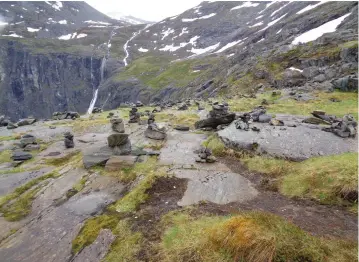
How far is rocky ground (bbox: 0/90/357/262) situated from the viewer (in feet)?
30.9

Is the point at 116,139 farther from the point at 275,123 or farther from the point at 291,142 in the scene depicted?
the point at 275,123

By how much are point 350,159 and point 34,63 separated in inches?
8188

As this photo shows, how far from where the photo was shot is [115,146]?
60.3ft

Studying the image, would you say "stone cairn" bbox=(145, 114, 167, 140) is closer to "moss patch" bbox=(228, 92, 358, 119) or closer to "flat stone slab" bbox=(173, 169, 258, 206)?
"flat stone slab" bbox=(173, 169, 258, 206)

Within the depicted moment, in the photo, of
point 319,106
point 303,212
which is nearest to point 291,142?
point 303,212

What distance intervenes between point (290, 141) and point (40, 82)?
202592mm

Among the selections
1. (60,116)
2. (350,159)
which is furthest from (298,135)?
(60,116)

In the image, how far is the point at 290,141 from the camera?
1744 centimetres

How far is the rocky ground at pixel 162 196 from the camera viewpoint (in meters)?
9.43

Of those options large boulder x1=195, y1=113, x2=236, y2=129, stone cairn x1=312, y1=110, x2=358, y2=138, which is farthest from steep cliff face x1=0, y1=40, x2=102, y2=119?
stone cairn x1=312, y1=110, x2=358, y2=138

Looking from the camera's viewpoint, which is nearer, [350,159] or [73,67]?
[350,159]

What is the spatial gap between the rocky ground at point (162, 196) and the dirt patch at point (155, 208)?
4 centimetres

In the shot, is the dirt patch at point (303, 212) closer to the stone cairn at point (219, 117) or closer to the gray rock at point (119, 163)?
the gray rock at point (119, 163)

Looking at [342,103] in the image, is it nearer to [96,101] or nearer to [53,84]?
[96,101]
